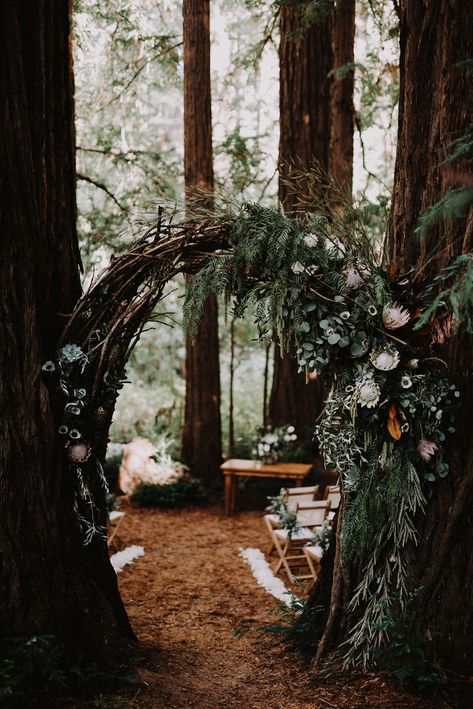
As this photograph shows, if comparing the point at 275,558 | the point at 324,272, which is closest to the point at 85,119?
the point at 275,558

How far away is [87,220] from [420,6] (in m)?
8.46

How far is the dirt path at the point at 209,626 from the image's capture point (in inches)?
183

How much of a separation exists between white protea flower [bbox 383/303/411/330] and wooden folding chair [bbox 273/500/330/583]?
4.23 m

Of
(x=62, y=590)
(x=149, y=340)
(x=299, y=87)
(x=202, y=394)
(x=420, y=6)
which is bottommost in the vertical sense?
(x=62, y=590)

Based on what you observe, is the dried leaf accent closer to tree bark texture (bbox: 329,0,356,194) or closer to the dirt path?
the dirt path

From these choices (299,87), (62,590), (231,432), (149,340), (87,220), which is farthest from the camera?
(149,340)

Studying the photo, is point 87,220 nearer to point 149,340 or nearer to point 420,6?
point 149,340

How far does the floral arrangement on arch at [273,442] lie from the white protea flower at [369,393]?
6.24 meters

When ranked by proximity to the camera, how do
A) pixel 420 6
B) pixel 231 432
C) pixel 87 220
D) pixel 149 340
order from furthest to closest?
pixel 149 340, pixel 231 432, pixel 87 220, pixel 420 6

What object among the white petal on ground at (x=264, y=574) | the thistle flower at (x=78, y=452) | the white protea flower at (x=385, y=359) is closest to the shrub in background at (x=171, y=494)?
the white petal on ground at (x=264, y=574)

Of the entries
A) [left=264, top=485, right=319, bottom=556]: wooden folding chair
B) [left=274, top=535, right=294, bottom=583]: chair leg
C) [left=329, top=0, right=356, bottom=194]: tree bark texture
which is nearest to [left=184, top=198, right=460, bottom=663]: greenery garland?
[left=274, top=535, right=294, bottom=583]: chair leg

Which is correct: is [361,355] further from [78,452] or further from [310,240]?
[78,452]

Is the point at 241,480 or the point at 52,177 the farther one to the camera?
the point at 241,480

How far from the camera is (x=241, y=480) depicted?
11.9 metres
